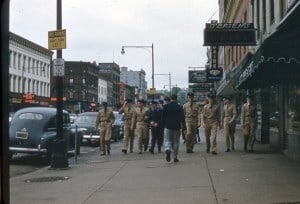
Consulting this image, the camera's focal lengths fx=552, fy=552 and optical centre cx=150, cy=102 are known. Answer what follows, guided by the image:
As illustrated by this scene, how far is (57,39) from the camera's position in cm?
1427

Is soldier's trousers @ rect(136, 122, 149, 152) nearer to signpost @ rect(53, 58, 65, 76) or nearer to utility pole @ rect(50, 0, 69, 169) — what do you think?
utility pole @ rect(50, 0, 69, 169)

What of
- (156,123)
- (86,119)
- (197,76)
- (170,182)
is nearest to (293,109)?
(156,123)

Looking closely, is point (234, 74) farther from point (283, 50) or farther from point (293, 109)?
point (283, 50)

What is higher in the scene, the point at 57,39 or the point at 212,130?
the point at 57,39

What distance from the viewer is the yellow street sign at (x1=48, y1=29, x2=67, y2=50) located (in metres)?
14.2

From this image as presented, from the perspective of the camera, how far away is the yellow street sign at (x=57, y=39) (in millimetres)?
14203

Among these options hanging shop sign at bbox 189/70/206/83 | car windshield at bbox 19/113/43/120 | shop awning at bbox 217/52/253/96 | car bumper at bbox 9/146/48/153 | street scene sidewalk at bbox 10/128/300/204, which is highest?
hanging shop sign at bbox 189/70/206/83

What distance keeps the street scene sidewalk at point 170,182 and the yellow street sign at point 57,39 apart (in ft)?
10.5

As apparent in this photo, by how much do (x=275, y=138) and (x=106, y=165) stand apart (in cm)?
576

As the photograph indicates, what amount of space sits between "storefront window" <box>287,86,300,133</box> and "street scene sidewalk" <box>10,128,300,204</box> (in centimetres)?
90

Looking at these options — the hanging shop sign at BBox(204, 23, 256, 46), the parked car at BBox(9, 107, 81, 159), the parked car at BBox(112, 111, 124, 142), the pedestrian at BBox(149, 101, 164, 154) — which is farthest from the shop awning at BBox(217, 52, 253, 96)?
the parked car at BBox(9, 107, 81, 159)

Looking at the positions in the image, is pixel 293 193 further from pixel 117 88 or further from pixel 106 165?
pixel 117 88

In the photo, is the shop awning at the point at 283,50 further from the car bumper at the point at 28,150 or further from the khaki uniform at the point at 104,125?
the car bumper at the point at 28,150

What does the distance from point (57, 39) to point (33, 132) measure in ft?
11.7
